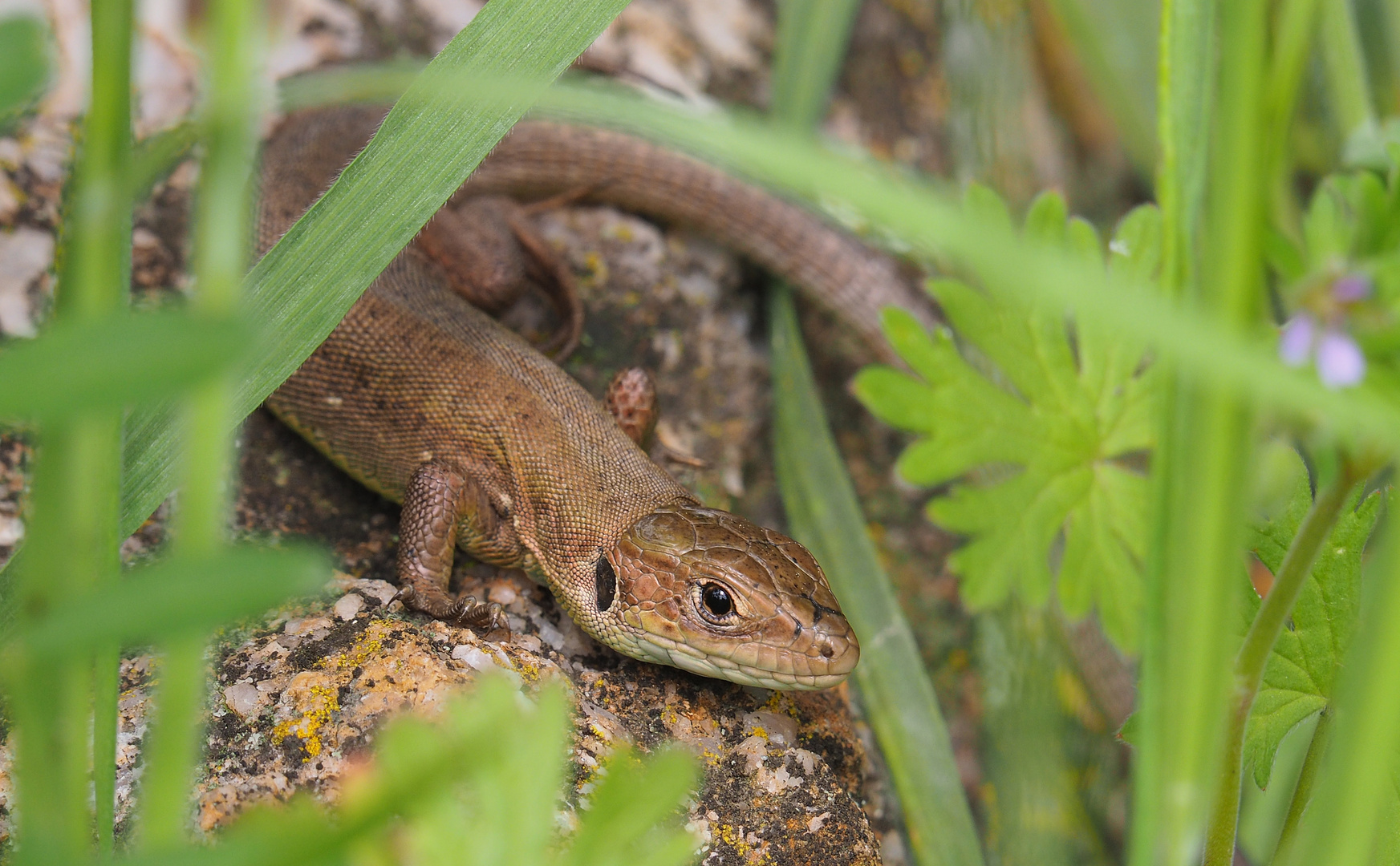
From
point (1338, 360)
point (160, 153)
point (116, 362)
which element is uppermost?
point (1338, 360)

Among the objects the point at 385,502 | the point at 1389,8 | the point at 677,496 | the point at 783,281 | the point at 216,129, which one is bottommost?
the point at 216,129

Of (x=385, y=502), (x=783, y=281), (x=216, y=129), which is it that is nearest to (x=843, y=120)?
(x=783, y=281)

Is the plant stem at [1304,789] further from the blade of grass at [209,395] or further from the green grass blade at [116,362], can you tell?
the green grass blade at [116,362]

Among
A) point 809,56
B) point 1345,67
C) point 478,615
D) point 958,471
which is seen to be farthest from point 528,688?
point 1345,67

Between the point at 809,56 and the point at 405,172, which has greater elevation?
the point at 809,56

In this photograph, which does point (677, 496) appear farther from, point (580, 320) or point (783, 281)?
point (783, 281)

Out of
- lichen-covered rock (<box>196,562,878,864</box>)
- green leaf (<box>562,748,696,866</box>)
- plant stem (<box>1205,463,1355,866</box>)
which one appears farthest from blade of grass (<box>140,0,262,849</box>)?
plant stem (<box>1205,463,1355,866</box>)

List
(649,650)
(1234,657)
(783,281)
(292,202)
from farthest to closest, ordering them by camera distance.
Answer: (783,281)
(292,202)
(649,650)
(1234,657)

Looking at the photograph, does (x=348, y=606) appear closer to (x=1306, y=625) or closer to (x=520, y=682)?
(x=520, y=682)
